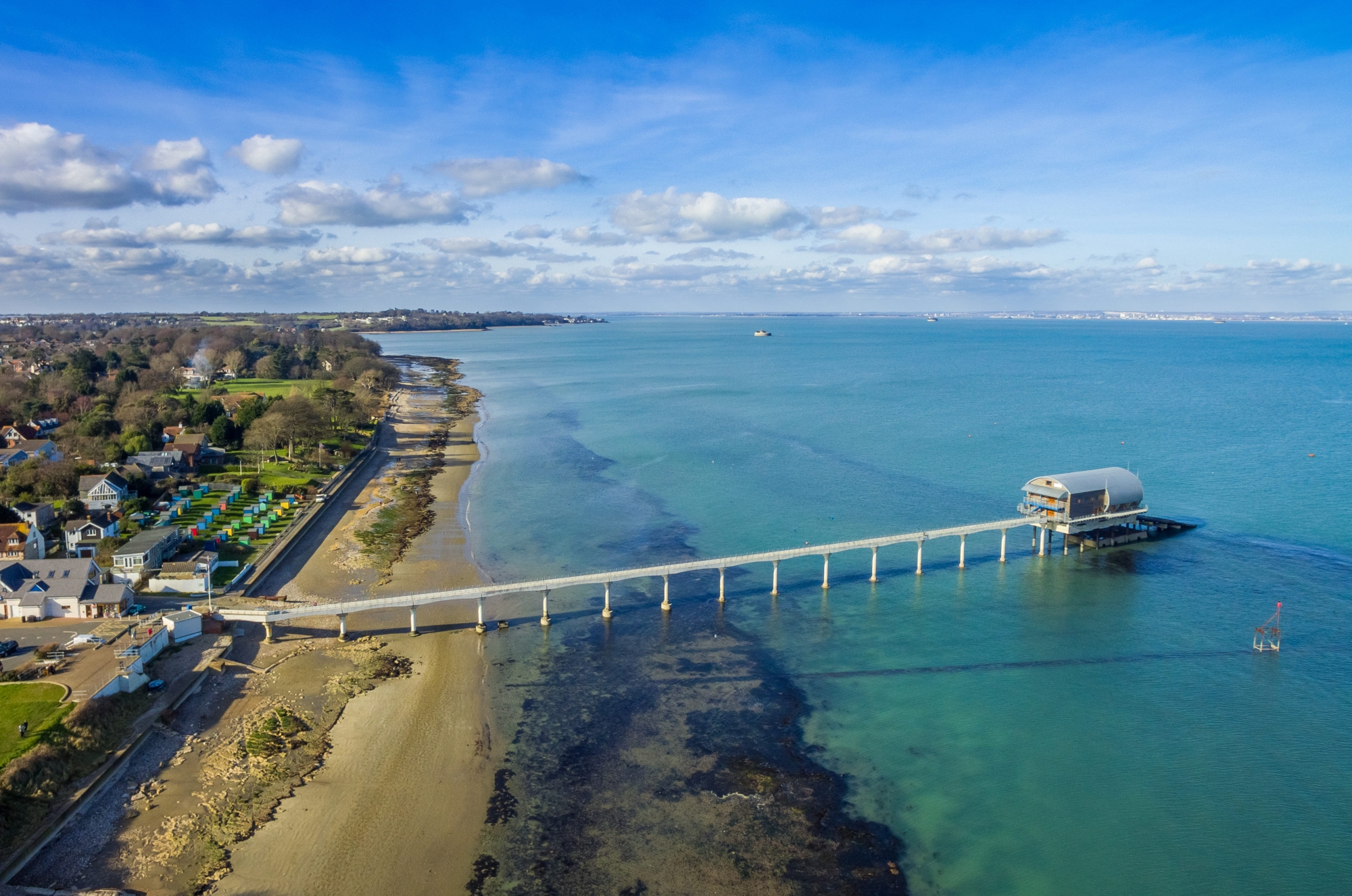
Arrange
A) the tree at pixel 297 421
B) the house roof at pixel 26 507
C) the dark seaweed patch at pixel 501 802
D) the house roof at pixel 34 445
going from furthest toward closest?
the tree at pixel 297 421, the house roof at pixel 34 445, the house roof at pixel 26 507, the dark seaweed patch at pixel 501 802

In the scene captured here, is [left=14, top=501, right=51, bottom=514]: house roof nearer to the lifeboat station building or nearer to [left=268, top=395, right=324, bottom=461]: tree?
[left=268, top=395, right=324, bottom=461]: tree

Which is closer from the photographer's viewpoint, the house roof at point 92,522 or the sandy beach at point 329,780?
the sandy beach at point 329,780

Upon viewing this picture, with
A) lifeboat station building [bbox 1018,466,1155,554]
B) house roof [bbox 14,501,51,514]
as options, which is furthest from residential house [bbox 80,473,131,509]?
lifeboat station building [bbox 1018,466,1155,554]

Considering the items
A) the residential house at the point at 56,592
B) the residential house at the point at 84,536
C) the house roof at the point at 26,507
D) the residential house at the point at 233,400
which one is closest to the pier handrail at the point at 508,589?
the residential house at the point at 56,592

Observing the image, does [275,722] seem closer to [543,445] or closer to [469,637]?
[469,637]

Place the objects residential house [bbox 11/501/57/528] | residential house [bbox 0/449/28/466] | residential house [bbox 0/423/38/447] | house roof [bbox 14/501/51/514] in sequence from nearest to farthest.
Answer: residential house [bbox 11/501/57/528] → house roof [bbox 14/501/51/514] → residential house [bbox 0/449/28/466] → residential house [bbox 0/423/38/447]

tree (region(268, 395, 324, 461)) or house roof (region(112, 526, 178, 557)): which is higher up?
tree (region(268, 395, 324, 461))

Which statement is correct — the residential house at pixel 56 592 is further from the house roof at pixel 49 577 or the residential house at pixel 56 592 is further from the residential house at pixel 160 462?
the residential house at pixel 160 462

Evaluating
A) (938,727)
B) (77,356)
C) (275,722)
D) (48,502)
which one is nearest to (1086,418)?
(938,727)

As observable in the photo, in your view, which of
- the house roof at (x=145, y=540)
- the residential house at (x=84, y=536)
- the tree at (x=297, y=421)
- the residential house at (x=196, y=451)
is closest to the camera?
the house roof at (x=145, y=540)
